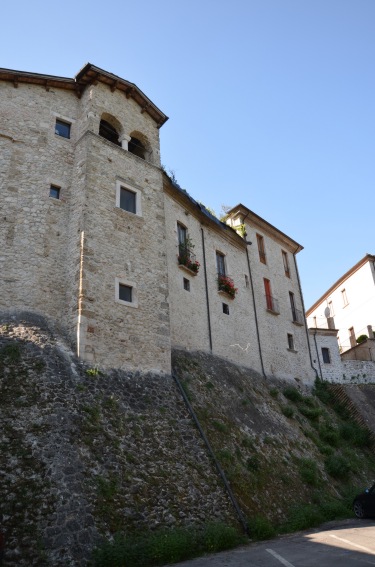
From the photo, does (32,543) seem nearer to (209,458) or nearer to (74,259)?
(209,458)

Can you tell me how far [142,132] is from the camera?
19859 mm

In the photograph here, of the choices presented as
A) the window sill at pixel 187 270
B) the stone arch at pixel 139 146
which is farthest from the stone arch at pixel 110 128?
the window sill at pixel 187 270

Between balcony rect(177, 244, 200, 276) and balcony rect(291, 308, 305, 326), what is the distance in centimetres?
971

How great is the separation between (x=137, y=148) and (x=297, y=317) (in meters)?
14.6

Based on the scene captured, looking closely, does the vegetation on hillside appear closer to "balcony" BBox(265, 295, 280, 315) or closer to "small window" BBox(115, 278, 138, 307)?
"small window" BBox(115, 278, 138, 307)

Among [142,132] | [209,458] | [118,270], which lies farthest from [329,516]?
[142,132]

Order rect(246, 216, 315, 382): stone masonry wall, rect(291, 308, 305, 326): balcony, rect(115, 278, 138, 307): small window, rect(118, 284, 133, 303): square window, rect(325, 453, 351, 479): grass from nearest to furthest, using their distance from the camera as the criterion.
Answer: rect(115, 278, 138, 307): small window, rect(118, 284, 133, 303): square window, rect(325, 453, 351, 479): grass, rect(246, 216, 315, 382): stone masonry wall, rect(291, 308, 305, 326): balcony

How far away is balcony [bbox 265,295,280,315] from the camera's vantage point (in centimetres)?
2644

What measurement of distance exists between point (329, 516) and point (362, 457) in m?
7.57

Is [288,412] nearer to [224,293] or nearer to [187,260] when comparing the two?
[224,293]

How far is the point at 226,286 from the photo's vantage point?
74.7 ft

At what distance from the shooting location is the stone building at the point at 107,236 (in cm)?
1448

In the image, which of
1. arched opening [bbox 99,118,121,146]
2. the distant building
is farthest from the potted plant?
the distant building

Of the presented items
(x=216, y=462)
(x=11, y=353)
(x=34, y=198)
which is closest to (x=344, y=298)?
(x=216, y=462)
